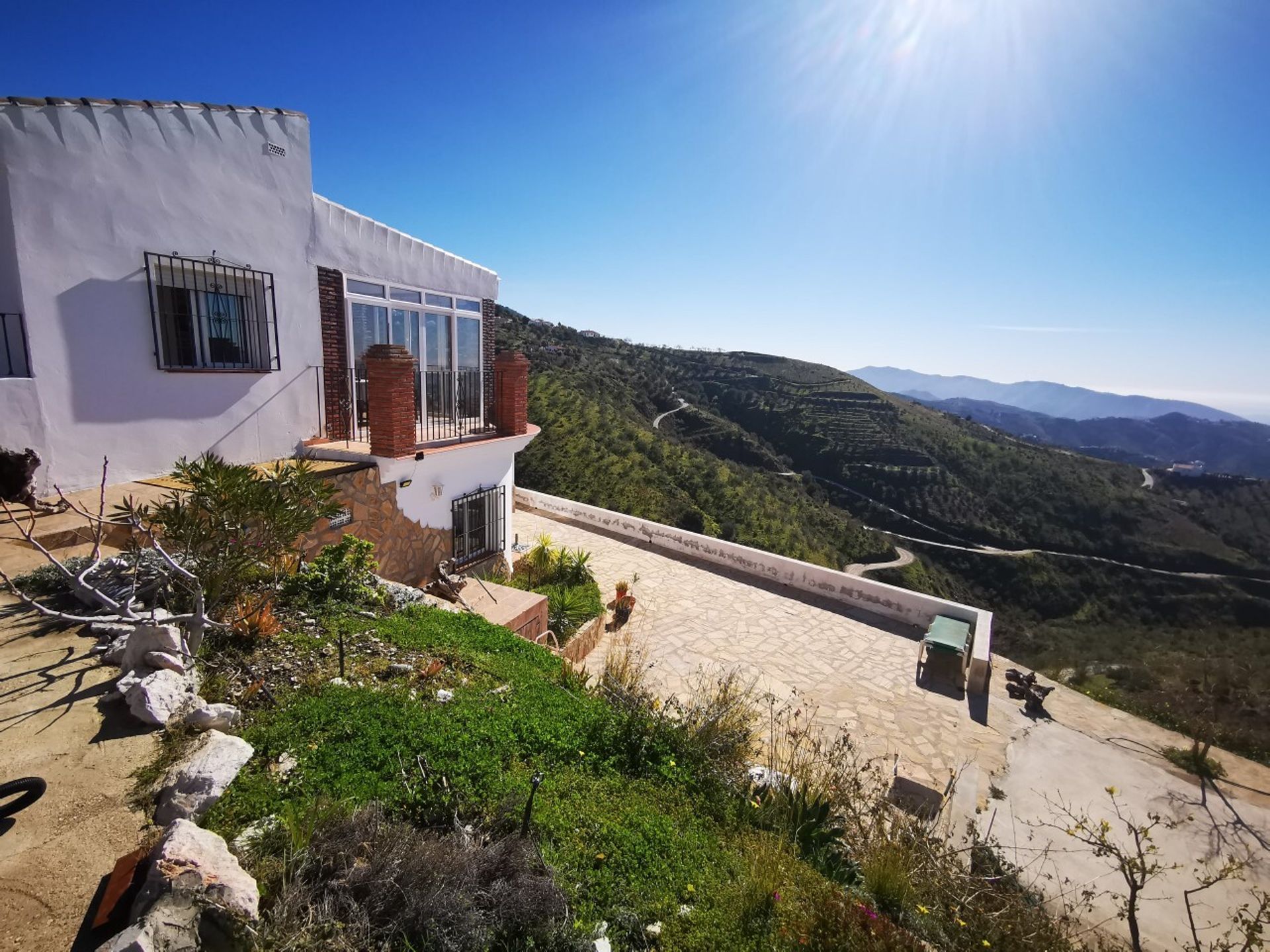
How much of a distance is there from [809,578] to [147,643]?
10.4 meters

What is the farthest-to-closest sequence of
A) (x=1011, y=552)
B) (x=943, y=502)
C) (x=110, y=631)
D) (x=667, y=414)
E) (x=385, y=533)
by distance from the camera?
(x=667, y=414), (x=943, y=502), (x=1011, y=552), (x=385, y=533), (x=110, y=631)

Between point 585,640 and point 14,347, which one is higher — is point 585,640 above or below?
below

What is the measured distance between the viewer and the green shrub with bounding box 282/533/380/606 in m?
5.92

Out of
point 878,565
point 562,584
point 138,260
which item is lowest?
point 878,565

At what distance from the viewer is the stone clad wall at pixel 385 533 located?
6879 millimetres

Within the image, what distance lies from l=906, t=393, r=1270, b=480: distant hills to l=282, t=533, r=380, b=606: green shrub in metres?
146

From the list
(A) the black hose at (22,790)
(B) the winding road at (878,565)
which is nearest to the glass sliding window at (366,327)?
(A) the black hose at (22,790)

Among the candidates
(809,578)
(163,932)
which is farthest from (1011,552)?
(163,932)

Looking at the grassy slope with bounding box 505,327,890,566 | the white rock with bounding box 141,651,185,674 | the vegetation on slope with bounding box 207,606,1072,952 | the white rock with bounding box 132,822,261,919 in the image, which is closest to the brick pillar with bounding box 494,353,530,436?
the vegetation on slope with bounding box 207,606,1072,952

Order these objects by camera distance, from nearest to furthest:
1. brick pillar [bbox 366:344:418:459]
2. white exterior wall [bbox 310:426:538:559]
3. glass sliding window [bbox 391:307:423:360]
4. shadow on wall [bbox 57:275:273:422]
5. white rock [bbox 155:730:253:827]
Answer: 1. white rock [bbox 155:730:253:827]
2. shadow on wall [bbox 57:275:273:422]
3. brick pillar [bbox 366:344:418:459]
4. white exterior wall [bbox 310:426:538:559]
5. glass sliding window [bbox 391:307:423:360]

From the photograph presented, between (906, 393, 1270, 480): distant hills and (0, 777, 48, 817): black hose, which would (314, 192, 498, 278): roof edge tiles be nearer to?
(0, 777, 48, 817): black hose

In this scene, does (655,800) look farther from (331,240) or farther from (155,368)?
(331,240)

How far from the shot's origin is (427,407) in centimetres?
988

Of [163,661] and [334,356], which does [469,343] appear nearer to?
[334,356]
